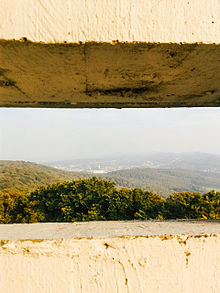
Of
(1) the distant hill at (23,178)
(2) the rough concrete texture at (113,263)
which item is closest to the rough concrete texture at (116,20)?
(2) the rough concrete texture at (113,263)

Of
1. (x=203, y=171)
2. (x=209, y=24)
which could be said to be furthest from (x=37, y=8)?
(x=203, y=171)

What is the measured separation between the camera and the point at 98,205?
574 cm

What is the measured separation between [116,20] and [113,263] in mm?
1050

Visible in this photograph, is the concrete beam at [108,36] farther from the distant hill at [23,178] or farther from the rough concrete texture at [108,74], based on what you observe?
the distant hill at [23,178]

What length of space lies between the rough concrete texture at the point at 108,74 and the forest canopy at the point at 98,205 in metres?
4.33

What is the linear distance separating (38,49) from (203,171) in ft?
447

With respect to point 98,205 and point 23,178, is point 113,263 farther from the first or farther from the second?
point 23,178

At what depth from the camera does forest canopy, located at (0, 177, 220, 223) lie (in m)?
5.04

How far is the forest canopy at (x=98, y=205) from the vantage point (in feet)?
16.5

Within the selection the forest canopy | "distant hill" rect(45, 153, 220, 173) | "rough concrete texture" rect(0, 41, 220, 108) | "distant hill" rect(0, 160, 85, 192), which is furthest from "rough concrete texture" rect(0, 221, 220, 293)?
"distant hill" rect(45, 153, 220, 173)

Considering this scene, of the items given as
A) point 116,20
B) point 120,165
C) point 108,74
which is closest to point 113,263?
point 108,74

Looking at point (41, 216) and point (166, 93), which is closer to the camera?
point (166, 93)

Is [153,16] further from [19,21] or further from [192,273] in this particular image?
[192,273]

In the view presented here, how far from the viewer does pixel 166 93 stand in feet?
3.99
